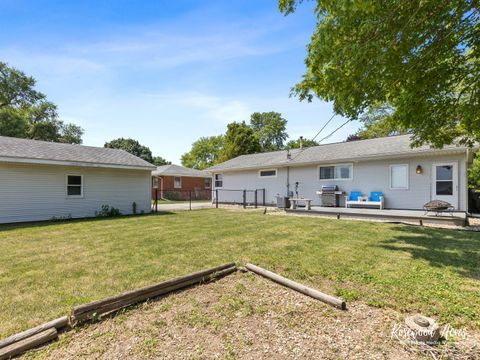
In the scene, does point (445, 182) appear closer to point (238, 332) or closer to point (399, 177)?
point (399, 177)

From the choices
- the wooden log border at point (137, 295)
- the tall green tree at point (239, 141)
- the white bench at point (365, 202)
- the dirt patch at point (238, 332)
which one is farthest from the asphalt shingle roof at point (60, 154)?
the tall green tree at point (239, 141)

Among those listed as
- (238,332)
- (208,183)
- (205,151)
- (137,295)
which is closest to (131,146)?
(205,151)

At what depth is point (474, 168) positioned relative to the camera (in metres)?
16.2

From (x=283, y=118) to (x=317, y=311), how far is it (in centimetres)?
4568

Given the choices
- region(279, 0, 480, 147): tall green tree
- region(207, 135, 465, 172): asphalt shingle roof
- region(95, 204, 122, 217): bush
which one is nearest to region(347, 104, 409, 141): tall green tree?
region(207, 135, 465, 172): asphalt shingle roof

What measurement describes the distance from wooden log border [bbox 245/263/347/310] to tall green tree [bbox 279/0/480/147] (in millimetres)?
3910

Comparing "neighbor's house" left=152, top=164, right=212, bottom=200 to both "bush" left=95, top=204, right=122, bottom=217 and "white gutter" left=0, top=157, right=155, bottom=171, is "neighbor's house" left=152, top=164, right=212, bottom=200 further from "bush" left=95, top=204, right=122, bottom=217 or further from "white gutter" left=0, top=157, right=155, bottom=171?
"bush" left=95, top=204, right=122, bottom=217

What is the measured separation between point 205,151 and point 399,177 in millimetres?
41869

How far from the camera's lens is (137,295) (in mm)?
3025

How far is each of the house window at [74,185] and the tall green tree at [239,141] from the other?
21467 mm

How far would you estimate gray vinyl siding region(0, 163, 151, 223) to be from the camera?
9.75 metres

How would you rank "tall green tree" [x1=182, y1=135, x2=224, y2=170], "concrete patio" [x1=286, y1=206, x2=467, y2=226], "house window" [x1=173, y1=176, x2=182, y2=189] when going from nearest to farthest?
"concrete patio" [x1=286, y1=206, x2=467, y2=226] → "house window" [x1=173, y1=176, x2=182, y2=189] → "tall green tree" [x1=182, y1=135, x2=224, y2=170]

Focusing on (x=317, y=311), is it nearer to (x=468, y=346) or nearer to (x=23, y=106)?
(x=468, y=346)

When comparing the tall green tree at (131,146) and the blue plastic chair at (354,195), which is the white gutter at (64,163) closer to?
the blue plastic chair at (354,195)
